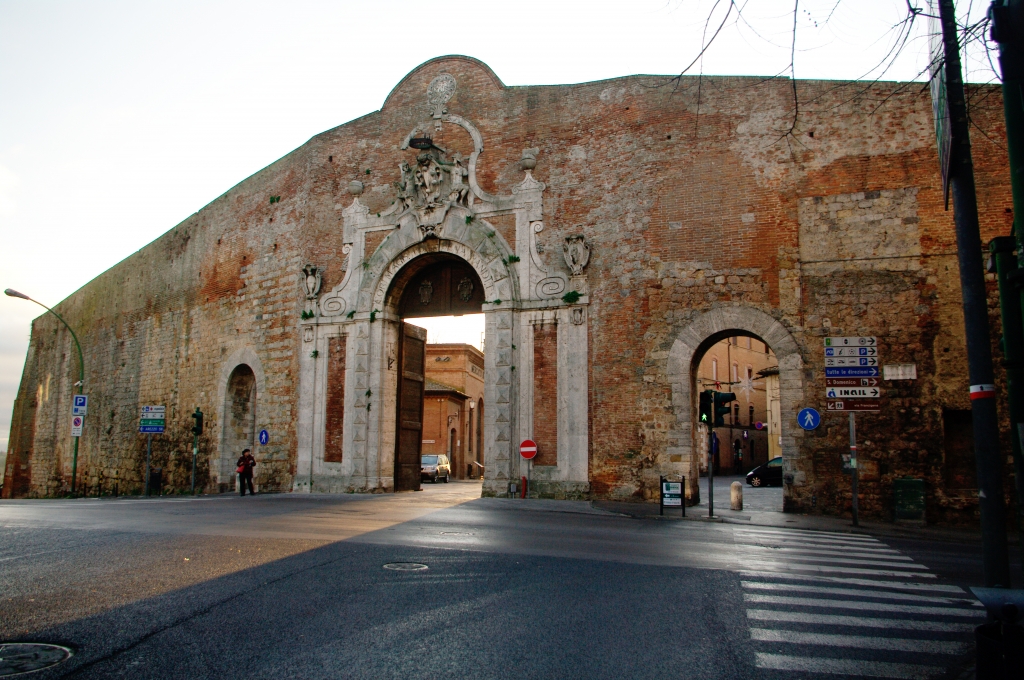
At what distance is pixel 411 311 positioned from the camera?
2134 cm

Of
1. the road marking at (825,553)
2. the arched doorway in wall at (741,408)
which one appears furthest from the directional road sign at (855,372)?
the arched doorway in wall at (741,408)

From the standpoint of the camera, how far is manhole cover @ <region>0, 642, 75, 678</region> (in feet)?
13.9

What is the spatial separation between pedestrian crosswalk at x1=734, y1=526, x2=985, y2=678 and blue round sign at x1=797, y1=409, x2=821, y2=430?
229 inches

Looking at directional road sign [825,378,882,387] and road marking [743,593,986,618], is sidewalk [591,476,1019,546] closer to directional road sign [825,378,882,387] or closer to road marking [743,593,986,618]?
directional road sign [825,378,882,387]

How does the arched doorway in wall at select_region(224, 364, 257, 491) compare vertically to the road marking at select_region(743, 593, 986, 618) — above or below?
above

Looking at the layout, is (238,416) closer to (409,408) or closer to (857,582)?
(409,408)

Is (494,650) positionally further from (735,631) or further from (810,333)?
(810,333)

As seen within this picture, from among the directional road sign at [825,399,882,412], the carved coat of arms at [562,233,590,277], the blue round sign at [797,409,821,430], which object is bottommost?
the blue round sign at [797,409,821,430]

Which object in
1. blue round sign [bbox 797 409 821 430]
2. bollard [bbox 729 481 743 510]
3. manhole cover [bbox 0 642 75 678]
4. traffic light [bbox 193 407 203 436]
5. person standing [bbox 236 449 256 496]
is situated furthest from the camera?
traffic light [bbox 193 407 203 436]

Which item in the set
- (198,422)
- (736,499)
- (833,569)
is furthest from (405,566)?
(198,422)

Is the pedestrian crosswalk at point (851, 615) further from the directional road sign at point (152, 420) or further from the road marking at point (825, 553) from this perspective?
the directional road sign at point (152, 420)

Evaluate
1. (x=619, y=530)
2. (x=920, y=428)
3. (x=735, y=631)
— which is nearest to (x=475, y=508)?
(x=619, y=530)

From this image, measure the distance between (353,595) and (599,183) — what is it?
14.3 meters

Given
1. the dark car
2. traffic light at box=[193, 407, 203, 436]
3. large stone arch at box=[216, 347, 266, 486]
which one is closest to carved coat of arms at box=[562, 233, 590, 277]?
large stone arch at box=[216, 347, 266, 486]
